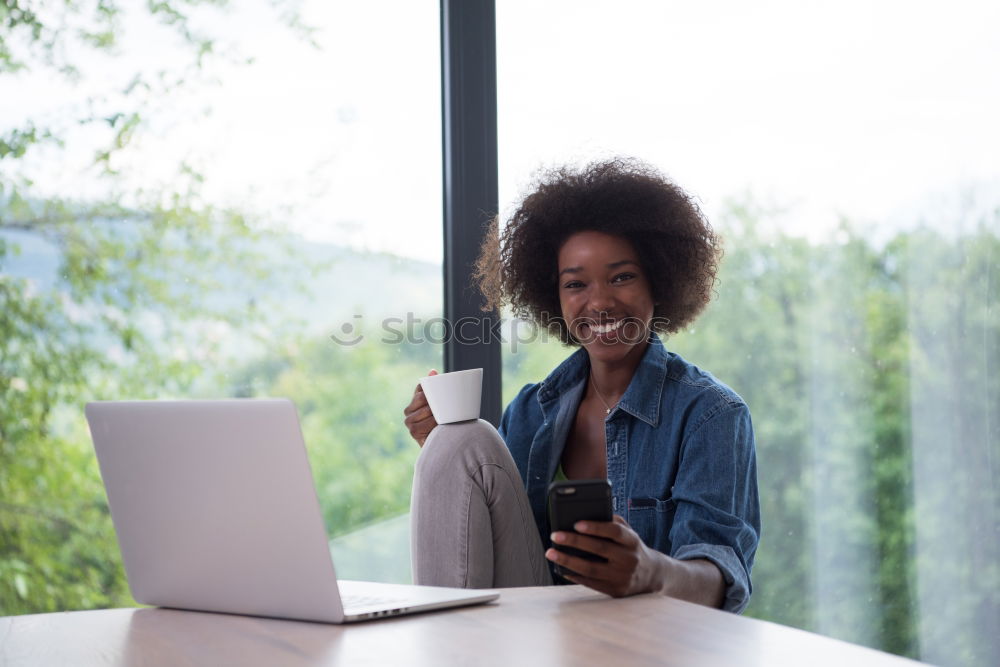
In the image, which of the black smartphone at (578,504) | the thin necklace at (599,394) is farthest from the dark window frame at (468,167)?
the black smartphone at (578,504)

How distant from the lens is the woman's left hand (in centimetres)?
117

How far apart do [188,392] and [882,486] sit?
1.84 metres

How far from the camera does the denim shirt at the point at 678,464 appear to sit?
155cm

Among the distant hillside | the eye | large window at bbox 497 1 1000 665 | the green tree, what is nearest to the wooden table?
the eye

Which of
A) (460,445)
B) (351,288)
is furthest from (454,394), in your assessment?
(351,288)

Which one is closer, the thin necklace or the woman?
the woman

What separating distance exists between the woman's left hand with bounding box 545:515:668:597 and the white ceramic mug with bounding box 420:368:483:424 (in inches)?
14.2

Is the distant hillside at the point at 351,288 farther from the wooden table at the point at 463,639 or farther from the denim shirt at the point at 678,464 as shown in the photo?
the wooden table at the point at 463,639

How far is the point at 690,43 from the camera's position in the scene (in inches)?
103

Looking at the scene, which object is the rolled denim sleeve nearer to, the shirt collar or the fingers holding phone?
the shirt collar

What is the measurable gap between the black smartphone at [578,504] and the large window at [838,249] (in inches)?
51.7

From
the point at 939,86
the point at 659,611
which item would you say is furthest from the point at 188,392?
the point at 939,86

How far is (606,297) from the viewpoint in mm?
1965

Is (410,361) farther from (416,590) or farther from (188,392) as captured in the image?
(416,590)
